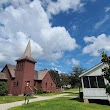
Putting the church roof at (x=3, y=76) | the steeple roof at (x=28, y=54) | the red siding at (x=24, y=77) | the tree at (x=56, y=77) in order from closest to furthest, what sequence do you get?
the red siding at (x=24, y=77)
the church roof at (x=3, y=76)
the steeple roof at (x=28, y=54)
the tree at (x=56, y=77)

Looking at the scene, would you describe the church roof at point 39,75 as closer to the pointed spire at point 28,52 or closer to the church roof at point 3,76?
the pointed spire at point 28,52

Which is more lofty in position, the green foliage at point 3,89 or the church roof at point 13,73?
the church roof at point 13,73

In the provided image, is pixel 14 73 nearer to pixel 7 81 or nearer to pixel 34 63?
pixel 7 81

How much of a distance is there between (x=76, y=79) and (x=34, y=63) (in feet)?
47.2

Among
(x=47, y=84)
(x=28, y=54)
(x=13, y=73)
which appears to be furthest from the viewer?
(x=47, y=84)

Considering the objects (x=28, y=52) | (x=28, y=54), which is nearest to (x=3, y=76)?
(x=28, y=54)

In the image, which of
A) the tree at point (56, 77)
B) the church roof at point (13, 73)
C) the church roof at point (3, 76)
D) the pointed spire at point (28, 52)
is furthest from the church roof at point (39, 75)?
the tree at point (56, 77)

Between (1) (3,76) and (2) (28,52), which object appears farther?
(2) (28,52)

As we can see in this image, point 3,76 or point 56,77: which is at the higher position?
point 56,77

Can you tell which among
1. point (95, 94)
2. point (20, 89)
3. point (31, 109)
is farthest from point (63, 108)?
point (20, 89)

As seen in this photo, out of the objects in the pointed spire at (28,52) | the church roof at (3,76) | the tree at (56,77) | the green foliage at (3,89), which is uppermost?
the pointed spire at (28,52)

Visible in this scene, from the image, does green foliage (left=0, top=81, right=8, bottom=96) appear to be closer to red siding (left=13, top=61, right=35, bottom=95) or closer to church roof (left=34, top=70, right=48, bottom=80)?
red siding (left=13, top=61, right=35, bottom=95)

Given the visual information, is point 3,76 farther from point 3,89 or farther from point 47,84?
point 47,84

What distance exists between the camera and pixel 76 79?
47000 mm
